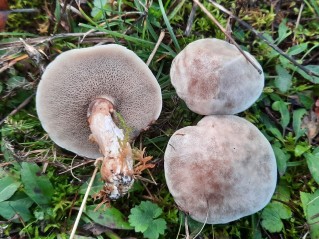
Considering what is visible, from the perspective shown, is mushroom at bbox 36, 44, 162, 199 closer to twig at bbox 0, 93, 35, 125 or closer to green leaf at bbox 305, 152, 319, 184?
twig at bbox 0, 93, 35, 125

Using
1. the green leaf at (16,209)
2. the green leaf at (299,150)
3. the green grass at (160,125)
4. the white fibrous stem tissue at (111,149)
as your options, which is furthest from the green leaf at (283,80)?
the green leaf at (16,209)

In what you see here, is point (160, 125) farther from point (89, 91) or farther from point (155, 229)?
point (155, 229)

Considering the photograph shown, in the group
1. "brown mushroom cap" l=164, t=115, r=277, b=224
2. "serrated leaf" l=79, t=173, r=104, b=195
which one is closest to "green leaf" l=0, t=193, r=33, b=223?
"serrated leaf" l=79, t=173, r=104, b=195

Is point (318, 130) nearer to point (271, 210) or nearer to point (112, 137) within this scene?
point (271, 210)

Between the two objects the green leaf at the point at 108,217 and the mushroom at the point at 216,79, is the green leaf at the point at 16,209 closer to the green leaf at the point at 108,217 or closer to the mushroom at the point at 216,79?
the green leaf at the point at 108,217

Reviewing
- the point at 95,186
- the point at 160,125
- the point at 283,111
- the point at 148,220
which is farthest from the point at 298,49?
the point at 95,186

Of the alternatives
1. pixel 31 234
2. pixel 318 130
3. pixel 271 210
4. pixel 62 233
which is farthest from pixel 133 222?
pixel 318 130
